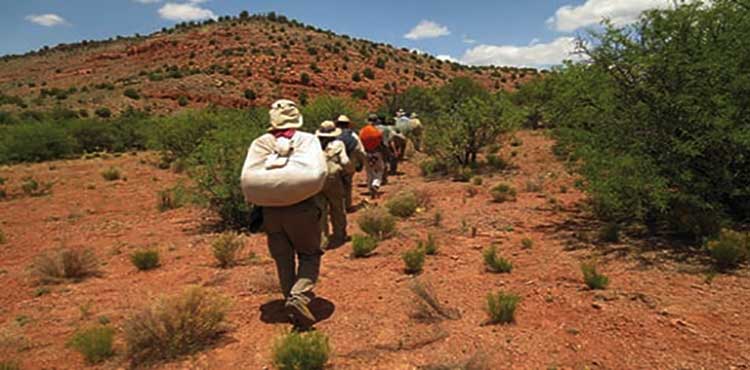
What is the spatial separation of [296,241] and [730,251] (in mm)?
4891

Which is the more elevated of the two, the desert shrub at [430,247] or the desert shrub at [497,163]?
the desert shrub at [497,163]

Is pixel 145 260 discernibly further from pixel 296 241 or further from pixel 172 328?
pixel 296 241

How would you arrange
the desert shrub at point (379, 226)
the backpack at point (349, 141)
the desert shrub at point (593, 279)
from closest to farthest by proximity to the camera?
the desert shrub at point (593, 279), the desert shrub at point (379, 226), the backpack at point (349, 141)

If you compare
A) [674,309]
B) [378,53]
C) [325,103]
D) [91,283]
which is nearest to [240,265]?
[91,283]

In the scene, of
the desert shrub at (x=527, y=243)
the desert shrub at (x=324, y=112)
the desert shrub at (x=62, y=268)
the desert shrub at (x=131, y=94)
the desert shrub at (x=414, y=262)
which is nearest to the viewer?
the desert shrub at (x=414, y=262)

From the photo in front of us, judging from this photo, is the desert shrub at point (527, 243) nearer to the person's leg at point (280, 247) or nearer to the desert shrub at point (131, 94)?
the person's leg at point (280, 247)

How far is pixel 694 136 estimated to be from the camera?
6.22m

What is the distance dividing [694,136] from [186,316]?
22.1 feet

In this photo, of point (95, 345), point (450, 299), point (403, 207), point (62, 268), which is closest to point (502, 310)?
point (450, 299)

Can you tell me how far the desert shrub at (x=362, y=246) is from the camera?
6672mm

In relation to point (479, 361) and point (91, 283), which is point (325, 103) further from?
point (479, 361)

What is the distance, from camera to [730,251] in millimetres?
5160

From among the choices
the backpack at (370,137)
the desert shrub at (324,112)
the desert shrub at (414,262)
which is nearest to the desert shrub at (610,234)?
the desert shrub at (414,262)

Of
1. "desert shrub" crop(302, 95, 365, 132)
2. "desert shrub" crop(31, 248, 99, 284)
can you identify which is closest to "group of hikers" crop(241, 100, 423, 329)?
"desert shrub" crop(31, 248, 99, 284)
